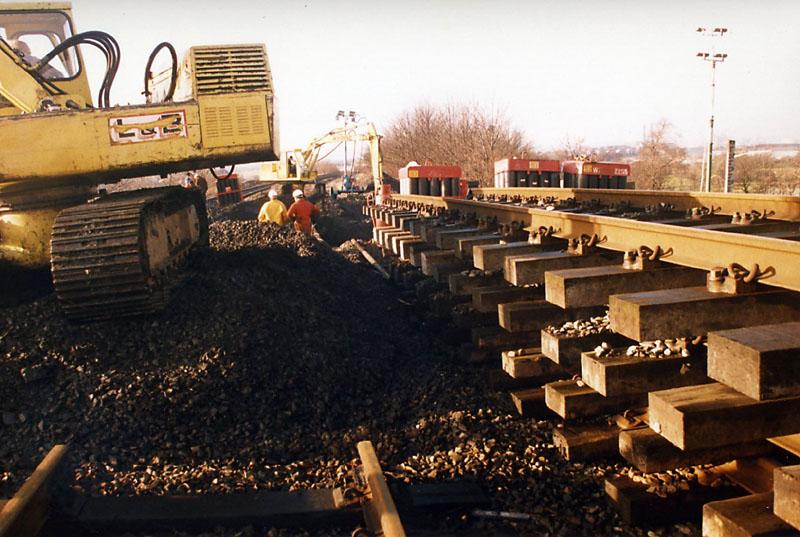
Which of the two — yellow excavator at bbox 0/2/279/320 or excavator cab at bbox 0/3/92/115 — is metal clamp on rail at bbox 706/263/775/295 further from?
excavator cab at bbox 0/3/92/115

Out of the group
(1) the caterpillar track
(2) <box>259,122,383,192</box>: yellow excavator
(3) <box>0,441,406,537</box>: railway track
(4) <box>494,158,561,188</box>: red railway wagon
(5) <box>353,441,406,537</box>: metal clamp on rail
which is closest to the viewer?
(5) <box>353,441,406,537</box>: metal clamp on rail

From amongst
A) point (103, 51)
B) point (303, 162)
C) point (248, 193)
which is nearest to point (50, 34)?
point (103, 51)

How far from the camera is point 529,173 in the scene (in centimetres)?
1636

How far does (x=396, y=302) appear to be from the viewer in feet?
28.8

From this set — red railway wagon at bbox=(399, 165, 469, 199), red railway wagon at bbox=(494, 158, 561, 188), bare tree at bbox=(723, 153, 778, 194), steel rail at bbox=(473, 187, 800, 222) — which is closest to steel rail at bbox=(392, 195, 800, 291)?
steel rail at bbox=(473, 187, 800, 222)

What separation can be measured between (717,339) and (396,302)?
20.5ft

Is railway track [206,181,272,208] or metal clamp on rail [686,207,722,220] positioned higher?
metal clamp on rail [686,207,722,220]

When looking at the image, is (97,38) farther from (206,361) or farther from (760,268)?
(760,268)

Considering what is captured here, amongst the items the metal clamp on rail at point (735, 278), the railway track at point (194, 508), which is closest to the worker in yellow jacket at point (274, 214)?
the railway track at point (194, 508)

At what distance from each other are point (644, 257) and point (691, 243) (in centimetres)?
33

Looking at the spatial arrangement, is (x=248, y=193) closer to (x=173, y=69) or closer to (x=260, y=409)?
(x=173, y=69)

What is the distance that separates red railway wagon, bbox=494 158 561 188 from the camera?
53.0 ft

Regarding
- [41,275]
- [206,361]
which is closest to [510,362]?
[206,361]

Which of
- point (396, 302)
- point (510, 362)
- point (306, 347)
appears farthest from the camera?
point (396, 302)
